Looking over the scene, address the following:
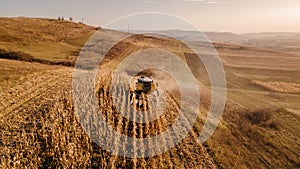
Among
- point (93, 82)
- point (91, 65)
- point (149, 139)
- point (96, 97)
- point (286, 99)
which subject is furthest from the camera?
point (91, 65)

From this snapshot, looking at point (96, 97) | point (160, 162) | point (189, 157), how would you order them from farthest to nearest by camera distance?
point (96, 97), point (189, 157), point (160, 162)

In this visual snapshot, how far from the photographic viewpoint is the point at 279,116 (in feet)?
91.2

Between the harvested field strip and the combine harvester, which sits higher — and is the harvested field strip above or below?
below

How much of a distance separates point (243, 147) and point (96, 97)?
39.6 feet

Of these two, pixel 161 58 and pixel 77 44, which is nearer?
pixel 161 58

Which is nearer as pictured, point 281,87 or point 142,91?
point 142,91

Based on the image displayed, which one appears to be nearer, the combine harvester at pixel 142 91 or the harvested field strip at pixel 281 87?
the combine harvester at pixel 142 91

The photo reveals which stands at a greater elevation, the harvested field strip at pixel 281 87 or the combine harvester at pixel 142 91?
the combine harvester at pixel 142 91

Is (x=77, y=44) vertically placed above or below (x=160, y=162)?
above

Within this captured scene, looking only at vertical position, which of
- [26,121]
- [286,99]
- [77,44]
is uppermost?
[77,44]

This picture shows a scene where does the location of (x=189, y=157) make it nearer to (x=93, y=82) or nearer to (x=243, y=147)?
(x=243, y=147)

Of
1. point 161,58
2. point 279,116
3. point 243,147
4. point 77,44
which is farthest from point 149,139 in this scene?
point 77,44

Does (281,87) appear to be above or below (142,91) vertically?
below

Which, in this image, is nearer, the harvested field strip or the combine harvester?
the combine harvester
